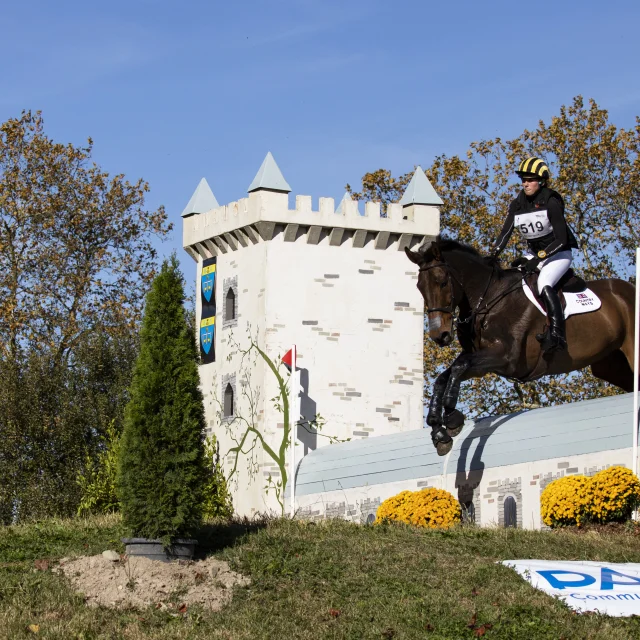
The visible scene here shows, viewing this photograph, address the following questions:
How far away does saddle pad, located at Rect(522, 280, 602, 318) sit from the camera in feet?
60.9

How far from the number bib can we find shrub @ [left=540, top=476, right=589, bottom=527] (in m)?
3.77

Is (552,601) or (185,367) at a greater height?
(185,367)

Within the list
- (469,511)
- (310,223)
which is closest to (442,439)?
(469,511)

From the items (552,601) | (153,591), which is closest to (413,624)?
(552,601)

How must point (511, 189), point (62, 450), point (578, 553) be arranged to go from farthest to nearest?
point (511, 189), point (62, 450), point (578, 553)

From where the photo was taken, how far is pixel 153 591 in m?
13.8

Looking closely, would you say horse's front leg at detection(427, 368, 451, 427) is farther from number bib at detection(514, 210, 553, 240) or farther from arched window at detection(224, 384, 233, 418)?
arched window at detection(224, 384, 233, 418)

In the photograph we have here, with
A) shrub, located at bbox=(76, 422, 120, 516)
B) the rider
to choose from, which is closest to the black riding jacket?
the rider

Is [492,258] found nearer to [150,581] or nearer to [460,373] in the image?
[460,373]

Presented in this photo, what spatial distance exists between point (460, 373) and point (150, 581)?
5822 millimetres

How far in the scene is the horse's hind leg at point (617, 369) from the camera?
19.8m

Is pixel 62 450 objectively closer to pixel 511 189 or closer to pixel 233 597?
pixel 511 189

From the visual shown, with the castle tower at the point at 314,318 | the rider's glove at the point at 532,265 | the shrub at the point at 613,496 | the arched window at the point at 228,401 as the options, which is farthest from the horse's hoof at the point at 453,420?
the arched window at the point at 228,401

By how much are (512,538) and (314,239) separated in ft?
56.1
